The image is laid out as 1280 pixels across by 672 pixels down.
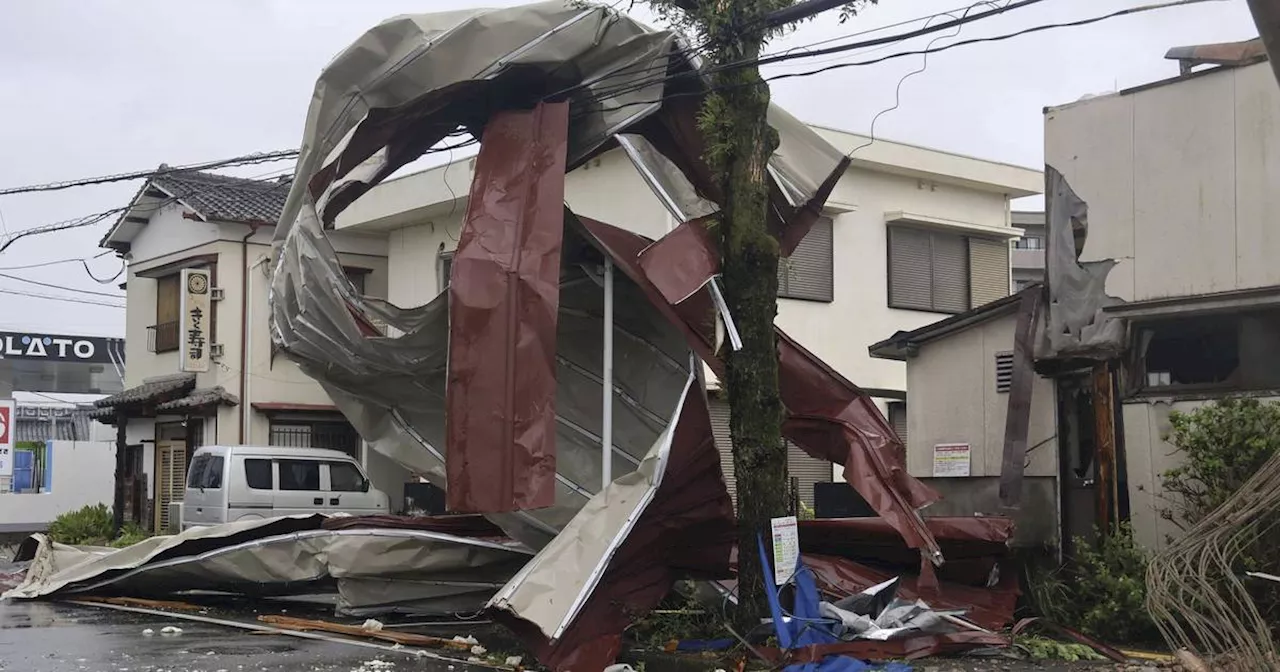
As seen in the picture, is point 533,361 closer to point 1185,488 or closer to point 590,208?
point 1185,488

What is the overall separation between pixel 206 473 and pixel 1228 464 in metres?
15.9

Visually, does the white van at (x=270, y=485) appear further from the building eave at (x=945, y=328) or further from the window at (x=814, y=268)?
the building eave at (x=945, y=328)

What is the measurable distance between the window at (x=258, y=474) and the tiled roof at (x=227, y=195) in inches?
223

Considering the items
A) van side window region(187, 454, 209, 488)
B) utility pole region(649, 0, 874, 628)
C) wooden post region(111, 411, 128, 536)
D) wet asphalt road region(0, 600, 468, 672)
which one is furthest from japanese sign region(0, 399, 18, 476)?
utility pole region(649, 0, 874, 628)

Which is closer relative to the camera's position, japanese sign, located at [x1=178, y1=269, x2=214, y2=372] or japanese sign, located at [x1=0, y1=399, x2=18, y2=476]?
japanese sign, located at [x1=0, y1=399, x2=18, y2=476]

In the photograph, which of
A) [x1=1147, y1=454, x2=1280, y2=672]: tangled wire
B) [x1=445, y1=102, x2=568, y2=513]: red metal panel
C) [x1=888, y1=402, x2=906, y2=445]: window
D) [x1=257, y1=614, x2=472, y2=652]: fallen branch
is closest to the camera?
[x1=1147, y1=454, x2=1280, y2=672]: tangled wire

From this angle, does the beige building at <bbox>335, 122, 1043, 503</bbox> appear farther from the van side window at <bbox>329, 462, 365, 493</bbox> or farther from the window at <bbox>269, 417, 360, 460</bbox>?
the window at <bbox>269, 417, 360, 460</bbox>

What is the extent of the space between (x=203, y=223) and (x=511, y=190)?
17.1 metres

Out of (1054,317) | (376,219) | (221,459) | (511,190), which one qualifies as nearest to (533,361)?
(511,190)

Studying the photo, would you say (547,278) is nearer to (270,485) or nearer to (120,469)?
(270,485)

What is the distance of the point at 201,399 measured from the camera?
78.9ft

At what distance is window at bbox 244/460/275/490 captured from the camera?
66.3 ft

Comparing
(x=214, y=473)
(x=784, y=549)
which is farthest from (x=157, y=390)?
(x=784, y=549)

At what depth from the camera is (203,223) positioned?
82.2 ft
